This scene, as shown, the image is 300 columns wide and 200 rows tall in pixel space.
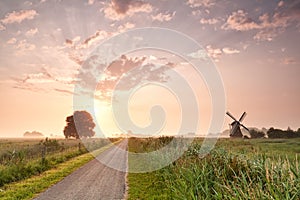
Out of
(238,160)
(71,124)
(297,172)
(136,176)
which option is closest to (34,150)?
(136,176)

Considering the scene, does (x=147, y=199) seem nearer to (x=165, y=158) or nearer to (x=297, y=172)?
(x=165, y=158)

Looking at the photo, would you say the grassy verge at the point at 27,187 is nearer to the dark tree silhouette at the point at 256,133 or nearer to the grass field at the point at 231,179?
the grass field at the point at 231,179

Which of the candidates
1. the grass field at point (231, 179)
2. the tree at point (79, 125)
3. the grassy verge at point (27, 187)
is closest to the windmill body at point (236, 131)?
the grass field at point (231, 179)

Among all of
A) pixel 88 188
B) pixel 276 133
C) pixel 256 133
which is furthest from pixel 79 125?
pixel 88 188

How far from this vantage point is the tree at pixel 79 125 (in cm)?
10512

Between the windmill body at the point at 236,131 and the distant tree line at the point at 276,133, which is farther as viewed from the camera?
the distant tree line at the point at 276,133

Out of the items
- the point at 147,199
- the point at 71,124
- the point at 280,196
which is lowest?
the point at 147,199

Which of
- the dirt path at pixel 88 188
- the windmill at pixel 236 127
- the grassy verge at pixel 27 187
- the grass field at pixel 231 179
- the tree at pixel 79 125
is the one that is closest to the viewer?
the grass field at pixel 231 179

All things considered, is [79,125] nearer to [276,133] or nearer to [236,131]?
[236,131]

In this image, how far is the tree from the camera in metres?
105

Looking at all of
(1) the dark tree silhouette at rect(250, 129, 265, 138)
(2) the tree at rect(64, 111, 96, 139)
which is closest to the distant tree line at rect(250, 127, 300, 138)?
(1) the dark tree silhouette at rect(250, 129, 265, 138)

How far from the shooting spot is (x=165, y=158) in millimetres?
15852

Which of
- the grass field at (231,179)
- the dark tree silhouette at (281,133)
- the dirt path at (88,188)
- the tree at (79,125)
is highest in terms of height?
the tree at (79,125)

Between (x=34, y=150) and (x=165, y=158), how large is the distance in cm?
1321
